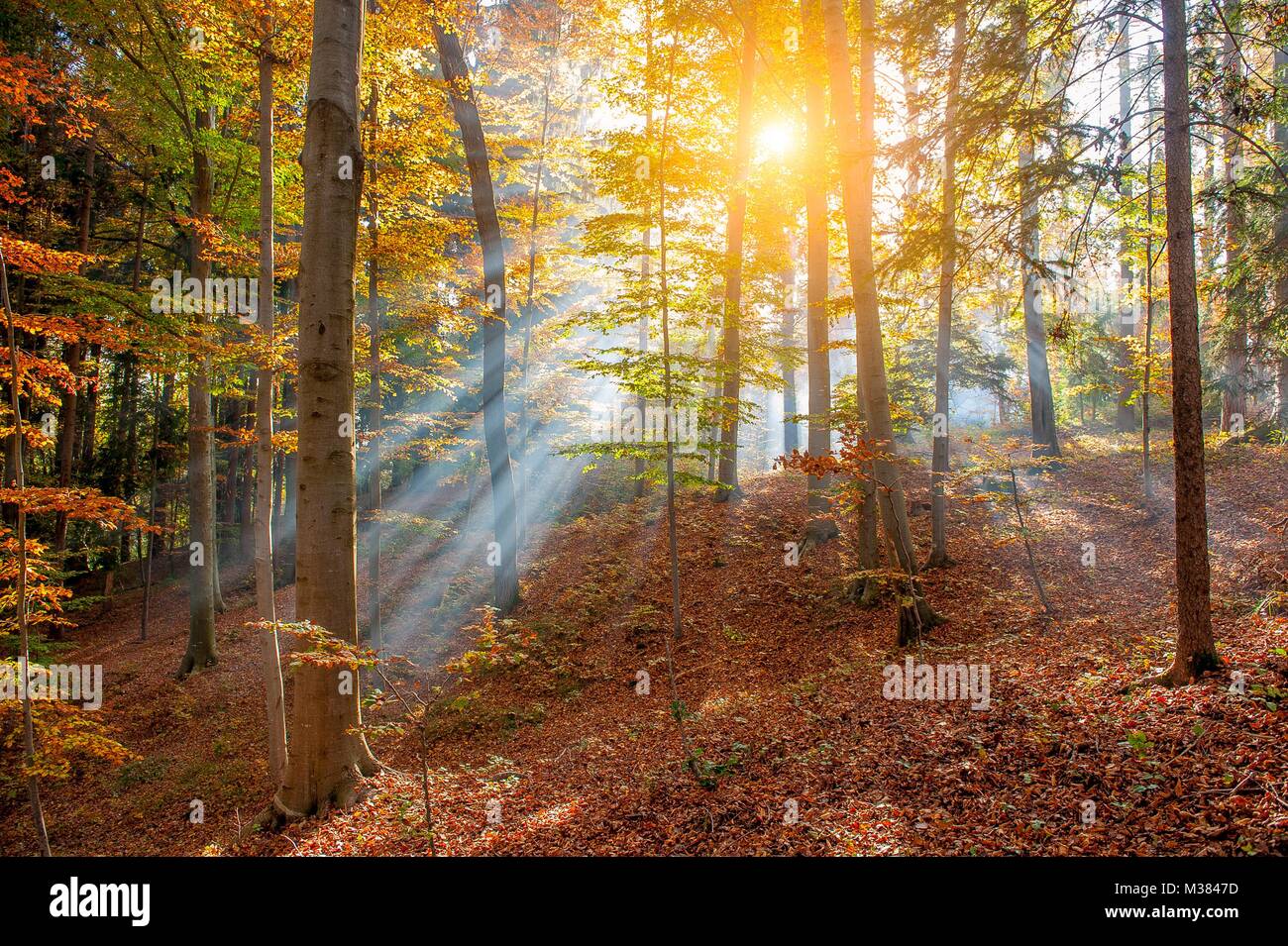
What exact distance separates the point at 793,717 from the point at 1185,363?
4785 mm

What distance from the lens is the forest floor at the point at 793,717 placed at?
3912mm

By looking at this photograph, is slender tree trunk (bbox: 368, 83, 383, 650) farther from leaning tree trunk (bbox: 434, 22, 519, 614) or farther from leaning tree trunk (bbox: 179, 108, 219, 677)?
leaning tree trunk (bbox: 179, 108, 219, 677)

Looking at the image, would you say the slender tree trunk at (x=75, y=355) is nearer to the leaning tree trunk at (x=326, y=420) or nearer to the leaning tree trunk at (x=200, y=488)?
the leaning tree trunk at (x=200, y=488)

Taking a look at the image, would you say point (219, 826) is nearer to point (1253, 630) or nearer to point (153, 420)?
point (1253, 630)

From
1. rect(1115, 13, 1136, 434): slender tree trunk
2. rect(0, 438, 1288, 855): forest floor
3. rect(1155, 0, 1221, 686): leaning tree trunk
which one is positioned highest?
rect(1115, 13, 1136, 434): slender tree trunk

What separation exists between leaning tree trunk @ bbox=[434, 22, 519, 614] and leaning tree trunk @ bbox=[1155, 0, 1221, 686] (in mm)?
9699

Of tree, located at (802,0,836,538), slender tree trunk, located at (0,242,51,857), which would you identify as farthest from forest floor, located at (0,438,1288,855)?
tree, located at (802,0,836,538)

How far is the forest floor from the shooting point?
391 centimetres

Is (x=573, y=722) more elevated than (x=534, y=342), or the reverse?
(x=534, y=342)

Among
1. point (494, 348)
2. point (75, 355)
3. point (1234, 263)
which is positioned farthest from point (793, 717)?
point (75, 355)

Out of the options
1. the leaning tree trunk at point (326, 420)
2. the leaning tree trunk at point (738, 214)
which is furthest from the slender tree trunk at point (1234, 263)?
the leaning tree trunk at point (326, 420)
